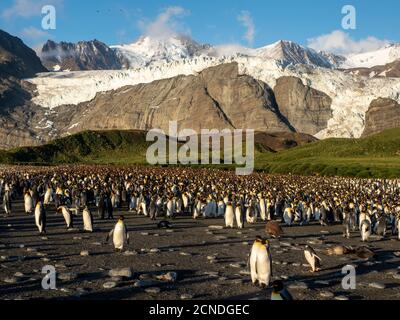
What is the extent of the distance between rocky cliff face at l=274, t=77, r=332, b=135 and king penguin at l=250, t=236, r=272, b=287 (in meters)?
164

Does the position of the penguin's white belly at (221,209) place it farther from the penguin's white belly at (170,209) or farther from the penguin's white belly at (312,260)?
the penguin's white belly at (312,260)

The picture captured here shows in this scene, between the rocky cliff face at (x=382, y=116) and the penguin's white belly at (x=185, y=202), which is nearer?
the penguin's white belly at (x=185, y=202)

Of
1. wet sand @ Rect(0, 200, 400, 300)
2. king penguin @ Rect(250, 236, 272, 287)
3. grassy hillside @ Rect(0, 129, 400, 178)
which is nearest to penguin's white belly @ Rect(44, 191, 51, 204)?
wet sand @ Rect(0, 200, 400, 300)

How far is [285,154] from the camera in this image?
329ft

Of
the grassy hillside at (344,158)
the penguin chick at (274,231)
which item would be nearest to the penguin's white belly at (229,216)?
the penguin chick at (274,231)

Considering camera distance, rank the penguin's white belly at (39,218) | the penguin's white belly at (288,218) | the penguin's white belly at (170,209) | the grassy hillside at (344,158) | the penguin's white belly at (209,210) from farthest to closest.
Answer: the grassy hillside at (344,158)
the penguin's white belly at (209,210)
the penguin's white belly at (170,209)
the penguin's white belly at (288,218)
the penguin's white belly at (39,218)

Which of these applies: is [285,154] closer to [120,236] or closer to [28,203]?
[28,203]

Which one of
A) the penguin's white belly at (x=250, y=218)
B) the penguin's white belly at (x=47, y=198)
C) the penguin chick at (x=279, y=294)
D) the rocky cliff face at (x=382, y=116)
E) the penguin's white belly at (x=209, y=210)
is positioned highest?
the rocky cliff face at (x=382, y=116)

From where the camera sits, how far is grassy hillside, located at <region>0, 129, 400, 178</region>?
69188mm

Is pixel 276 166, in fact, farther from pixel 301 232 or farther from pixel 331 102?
pixel 331 102

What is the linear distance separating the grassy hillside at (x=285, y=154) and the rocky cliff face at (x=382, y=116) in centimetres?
4374

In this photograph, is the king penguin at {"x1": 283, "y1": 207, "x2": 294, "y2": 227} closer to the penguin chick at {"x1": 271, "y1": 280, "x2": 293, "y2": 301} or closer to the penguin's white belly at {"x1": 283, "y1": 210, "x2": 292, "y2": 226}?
the penguin's white belly at {"x1": 283, "y1": 210, "x2": 292, "y2": 226}

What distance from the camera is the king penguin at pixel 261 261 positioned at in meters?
11.0

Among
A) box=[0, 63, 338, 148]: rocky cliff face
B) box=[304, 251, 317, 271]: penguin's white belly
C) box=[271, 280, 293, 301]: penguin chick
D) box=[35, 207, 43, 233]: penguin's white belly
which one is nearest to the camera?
box=[271, 280, 293, 301]: penguin chick
